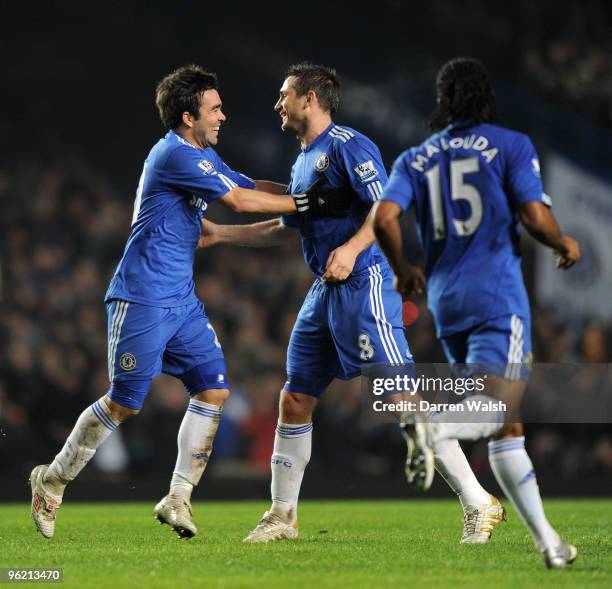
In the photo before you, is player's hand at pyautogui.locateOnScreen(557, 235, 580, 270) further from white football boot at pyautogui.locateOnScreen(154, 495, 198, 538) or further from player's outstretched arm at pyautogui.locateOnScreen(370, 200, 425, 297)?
white football boot at pyautogui.locateOnScreen(154, 495, 198, 538)

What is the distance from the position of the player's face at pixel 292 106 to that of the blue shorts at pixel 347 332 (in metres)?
0.89

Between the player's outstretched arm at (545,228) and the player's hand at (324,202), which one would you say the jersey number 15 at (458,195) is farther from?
the player's hand at (324,202)

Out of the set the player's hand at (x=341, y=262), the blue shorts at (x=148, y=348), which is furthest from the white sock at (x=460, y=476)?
the blue shorts at (x=148, y=348)

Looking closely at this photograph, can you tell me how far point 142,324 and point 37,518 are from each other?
121 centimetres

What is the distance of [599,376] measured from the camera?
13.2m

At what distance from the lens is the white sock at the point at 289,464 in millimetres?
6629

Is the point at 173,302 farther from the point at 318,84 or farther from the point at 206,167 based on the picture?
the point at 318,84

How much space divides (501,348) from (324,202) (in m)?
1.74

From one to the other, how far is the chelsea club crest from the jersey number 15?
4.55 ft

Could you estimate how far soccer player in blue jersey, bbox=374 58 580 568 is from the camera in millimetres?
5004

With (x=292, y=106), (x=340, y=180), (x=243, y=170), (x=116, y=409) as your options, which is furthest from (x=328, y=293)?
(x=243, y=170)

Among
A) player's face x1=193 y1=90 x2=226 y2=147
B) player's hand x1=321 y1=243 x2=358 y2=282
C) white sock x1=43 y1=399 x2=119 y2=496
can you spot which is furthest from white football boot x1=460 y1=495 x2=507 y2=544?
player's face x1=193 y1=90 x2=226 y2=147

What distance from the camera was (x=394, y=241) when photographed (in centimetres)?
516

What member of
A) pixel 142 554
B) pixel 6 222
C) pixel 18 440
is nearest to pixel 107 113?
pixel 6 222
